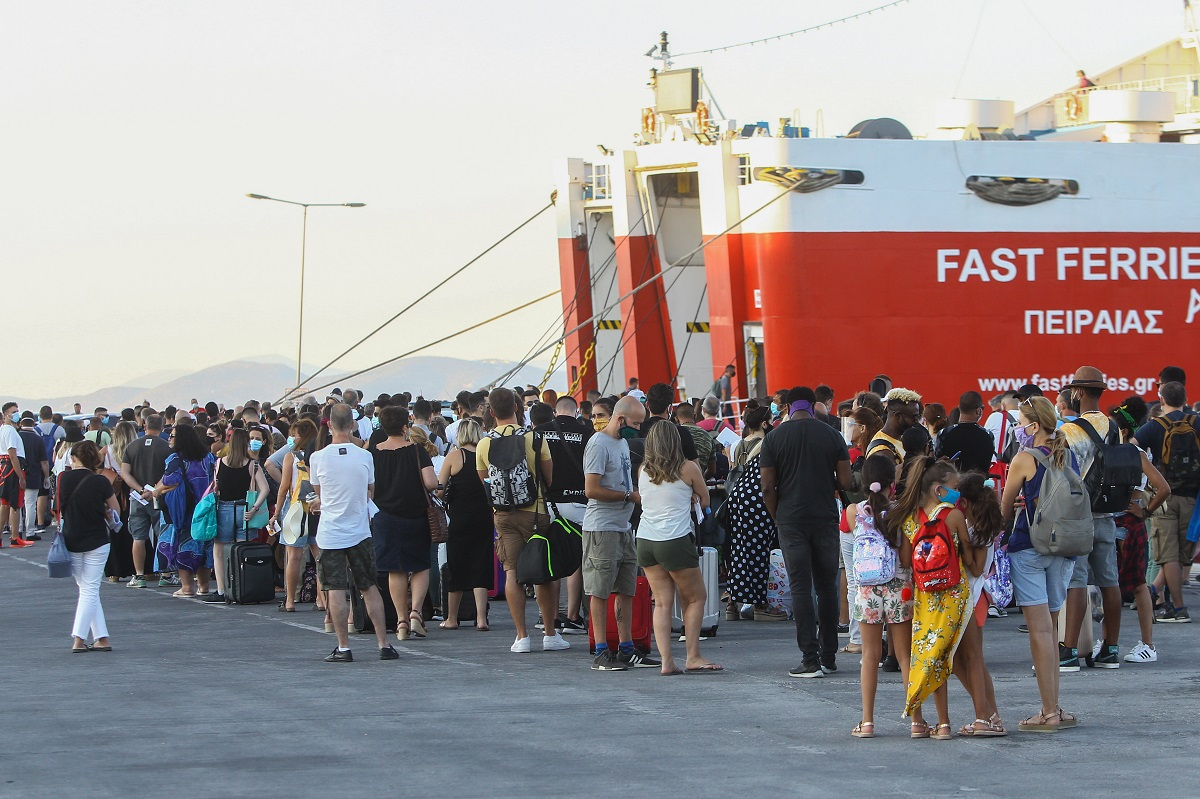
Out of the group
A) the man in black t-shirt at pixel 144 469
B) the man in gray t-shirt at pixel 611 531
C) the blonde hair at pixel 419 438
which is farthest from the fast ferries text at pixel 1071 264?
the man in gray t-shirt at pixel 611 531

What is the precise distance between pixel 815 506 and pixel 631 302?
1641 cm

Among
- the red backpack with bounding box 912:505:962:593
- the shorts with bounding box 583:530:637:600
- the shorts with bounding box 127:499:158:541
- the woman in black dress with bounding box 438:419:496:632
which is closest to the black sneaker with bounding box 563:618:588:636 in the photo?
the woman in black dress with bounding box 438:419:496:632

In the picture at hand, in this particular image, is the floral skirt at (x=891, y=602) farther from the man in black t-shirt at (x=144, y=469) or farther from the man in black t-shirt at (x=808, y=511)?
the man in black t-shirt at (x=144, y=469)

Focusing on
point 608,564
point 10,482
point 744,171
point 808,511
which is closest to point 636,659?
point 608,564

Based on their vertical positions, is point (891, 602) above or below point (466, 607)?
above

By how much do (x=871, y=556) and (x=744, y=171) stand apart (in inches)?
643

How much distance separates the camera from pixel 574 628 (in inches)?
441

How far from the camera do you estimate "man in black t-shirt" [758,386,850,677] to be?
8758mm

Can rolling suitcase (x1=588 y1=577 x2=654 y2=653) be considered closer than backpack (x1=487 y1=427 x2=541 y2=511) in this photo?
Yes

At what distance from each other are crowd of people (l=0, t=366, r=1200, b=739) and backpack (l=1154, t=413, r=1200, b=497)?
0.02 m

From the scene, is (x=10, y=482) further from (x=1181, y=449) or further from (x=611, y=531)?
(x=1181, y=449)

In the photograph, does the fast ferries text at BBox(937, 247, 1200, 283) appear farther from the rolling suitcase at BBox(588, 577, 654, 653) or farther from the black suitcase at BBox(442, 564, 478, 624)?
the rolling suitcase at BBox(588, 577, 654, 653)

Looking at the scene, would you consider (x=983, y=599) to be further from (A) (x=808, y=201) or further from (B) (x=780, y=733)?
(A) (x=808, y=201)

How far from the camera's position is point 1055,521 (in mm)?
7680
